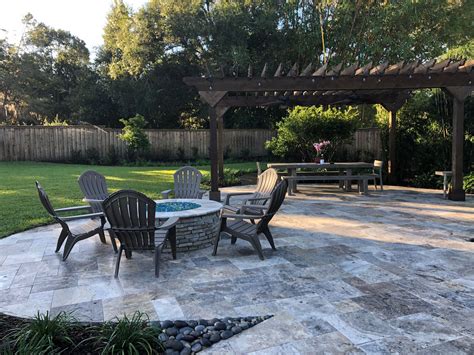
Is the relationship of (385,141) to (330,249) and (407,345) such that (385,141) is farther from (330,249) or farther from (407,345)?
(407,345)

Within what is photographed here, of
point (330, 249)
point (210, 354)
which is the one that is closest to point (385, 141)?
point (330, 249)

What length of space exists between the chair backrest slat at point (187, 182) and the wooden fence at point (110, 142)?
982cm

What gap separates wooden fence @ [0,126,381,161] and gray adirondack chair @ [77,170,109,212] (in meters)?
11.3

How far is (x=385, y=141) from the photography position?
10.7 m

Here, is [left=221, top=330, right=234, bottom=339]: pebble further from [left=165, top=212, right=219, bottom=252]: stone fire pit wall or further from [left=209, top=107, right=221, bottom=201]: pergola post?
[left=209, top=107, right=221, bottom=201]: pergola post

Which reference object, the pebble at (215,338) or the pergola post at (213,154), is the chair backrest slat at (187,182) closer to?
the pergola post at (213,154)

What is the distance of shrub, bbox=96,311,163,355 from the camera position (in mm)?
2094

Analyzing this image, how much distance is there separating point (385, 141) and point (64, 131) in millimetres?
13391

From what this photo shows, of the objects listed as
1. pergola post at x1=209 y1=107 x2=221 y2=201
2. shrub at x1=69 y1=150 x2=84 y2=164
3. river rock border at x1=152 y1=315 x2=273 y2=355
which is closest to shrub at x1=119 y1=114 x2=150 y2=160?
shrub at x1=69 y1=150 x2=84 y2=164

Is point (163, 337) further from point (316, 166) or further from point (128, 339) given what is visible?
point (316, 166)

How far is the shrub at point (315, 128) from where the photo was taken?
1055cm

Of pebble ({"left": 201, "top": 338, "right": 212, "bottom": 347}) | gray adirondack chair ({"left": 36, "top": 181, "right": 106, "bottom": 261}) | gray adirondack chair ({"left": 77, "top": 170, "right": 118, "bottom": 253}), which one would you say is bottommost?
pebble ({"left": 201, "top": 338, "right": 212, "bottom": 347})

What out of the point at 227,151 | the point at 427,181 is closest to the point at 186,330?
the point at 427,181

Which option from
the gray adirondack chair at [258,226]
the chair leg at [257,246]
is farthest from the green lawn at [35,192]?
the chair leg at [257,246]
